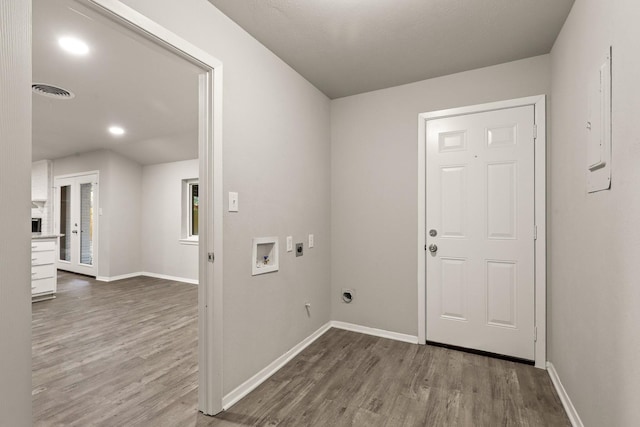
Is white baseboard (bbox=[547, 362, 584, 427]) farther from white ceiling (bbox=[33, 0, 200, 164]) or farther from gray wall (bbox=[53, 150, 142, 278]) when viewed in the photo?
gray wall (bbox=[53, 150, 142, 278])

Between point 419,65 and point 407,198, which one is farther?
point 407,198

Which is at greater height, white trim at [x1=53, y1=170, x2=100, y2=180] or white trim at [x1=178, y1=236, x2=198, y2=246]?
white trim at [x1=53, y1=170, x2=100, y2=180]

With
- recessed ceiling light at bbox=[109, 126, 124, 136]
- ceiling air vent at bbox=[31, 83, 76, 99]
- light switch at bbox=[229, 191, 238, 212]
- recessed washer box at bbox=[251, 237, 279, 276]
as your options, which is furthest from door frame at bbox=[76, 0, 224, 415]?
recessed ceiling light at bbox=[109, 126, 124, 136]

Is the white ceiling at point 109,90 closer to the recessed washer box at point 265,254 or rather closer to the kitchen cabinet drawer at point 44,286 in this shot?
the recessed washer box at point 265,254

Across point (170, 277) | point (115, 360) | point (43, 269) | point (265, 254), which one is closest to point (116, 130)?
point (43, 269)

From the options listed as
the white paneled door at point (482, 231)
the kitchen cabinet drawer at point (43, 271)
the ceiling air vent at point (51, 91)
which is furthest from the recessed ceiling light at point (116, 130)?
the white paneled door at point (482, 231)

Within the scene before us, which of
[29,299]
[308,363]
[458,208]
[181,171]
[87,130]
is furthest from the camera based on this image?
[181,171]

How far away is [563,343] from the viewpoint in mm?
2016

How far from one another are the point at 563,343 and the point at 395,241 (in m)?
1.41

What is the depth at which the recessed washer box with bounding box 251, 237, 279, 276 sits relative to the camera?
221 centimetres

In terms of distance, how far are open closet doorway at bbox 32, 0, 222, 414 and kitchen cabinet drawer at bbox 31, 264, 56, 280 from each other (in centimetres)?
115

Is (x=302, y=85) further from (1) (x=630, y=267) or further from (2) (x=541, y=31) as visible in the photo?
(1) (x=630, y=267)

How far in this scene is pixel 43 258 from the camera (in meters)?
4.45

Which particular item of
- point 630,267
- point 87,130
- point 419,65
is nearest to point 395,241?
point 419,65
